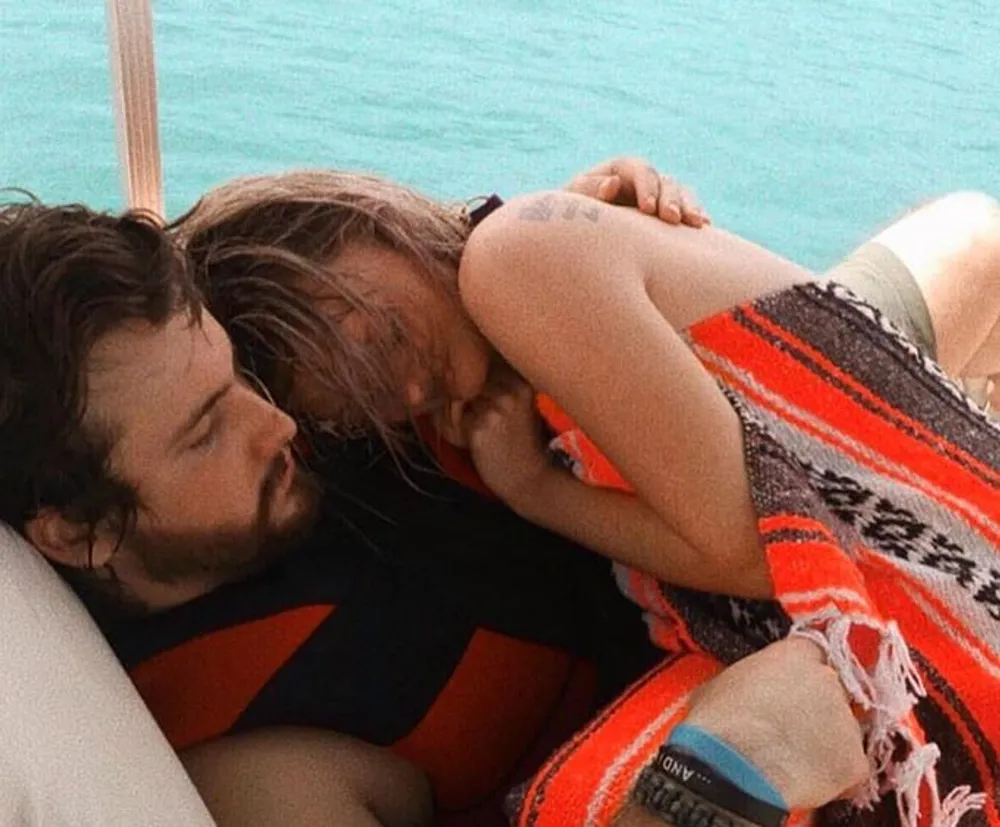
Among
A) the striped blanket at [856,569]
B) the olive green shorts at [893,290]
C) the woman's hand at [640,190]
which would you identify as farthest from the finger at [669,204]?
the olive green shorts at [893,290]

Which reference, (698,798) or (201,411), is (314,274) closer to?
(201,411)

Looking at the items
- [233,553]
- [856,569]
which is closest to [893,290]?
[856,569]

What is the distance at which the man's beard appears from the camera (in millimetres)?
917

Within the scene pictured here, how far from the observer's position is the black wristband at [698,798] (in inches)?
28.8

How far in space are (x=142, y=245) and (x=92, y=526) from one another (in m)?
0.18

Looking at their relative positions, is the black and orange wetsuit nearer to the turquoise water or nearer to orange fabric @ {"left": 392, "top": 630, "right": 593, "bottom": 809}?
orange fabric @ {"left": 392, "top": 630, "right": 593, "bottom": 809}

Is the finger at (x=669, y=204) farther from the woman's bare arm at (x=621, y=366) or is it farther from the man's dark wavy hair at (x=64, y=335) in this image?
the man's dark wavy hair at (x=64, y=335)

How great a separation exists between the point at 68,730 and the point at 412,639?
0.33 metres

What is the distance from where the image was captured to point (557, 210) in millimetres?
951

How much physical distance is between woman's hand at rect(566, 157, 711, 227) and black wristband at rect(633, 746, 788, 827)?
0.48 meters

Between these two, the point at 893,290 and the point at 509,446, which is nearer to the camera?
the point at 509,446

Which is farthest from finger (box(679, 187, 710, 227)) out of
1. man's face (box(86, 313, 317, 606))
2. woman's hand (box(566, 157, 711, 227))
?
man's face (box(86, 313, 317, 606))

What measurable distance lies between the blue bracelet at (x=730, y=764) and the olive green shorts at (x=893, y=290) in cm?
61

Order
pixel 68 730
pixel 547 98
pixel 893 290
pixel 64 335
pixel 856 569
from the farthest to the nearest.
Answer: pixel 547 98, pixel 893 290, pixel 856 569, pixel 64 335, pixel 68 730
